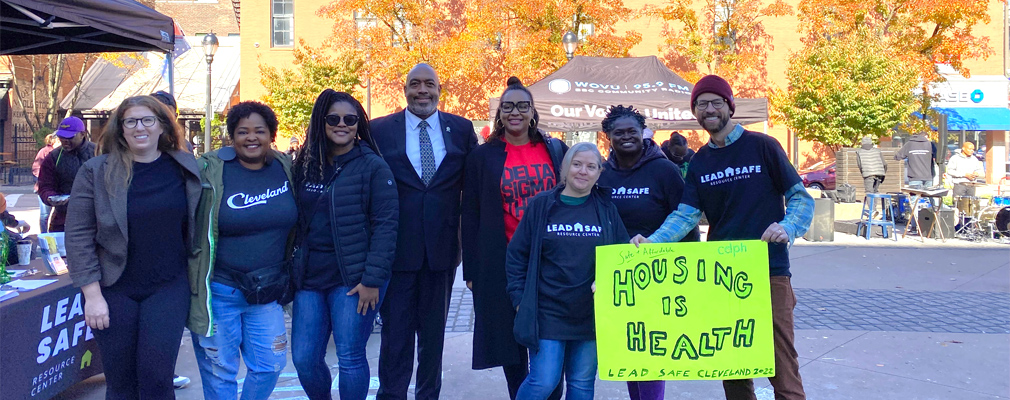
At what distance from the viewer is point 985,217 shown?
39.3 feet

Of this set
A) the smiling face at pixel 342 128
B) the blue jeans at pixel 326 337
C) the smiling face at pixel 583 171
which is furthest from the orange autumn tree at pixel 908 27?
the blue jeans at pixel 326 337

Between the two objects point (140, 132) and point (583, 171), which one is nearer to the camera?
point (140, 132)

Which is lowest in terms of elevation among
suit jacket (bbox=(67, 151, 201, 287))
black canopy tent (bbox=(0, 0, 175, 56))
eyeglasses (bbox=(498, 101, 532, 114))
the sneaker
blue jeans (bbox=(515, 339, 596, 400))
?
the sneaker

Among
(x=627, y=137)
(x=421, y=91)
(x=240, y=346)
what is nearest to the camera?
(x=240, y=346)

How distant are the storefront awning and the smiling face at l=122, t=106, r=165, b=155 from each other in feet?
94.0

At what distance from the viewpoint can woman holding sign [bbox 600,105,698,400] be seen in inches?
142

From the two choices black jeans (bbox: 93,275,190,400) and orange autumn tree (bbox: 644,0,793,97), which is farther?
orange autumn tree (bbox: 644,0,793,97)

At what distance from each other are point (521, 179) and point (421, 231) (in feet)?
1.94

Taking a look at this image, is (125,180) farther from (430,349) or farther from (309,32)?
(309,32)

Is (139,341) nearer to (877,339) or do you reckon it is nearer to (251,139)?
(251,139)

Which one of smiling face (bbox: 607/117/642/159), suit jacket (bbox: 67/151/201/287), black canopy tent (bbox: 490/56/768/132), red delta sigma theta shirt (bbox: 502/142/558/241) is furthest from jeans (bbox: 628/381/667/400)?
black canopy tent (bbox: 490/56/768/132)

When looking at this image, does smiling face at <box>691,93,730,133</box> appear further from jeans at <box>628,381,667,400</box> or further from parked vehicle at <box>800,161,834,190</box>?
parked vehicle at <box>800,161,834,190</box>

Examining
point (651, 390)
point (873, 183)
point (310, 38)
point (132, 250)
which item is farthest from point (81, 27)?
point (310, 38)

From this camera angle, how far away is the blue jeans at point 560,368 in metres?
3.29
